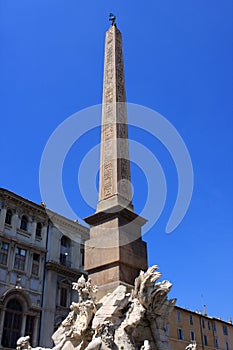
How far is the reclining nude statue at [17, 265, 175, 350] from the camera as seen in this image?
8133 millimetres

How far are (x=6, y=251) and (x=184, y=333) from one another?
1566 cm

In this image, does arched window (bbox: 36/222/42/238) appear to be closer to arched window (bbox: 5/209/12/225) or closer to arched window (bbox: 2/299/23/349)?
Result: arched window (bbox: 5/209/12/225)

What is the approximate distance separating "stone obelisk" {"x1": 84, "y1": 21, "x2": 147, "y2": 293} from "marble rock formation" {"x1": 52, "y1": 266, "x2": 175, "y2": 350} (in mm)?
521

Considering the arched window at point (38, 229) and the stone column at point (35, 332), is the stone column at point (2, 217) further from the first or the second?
the stone column at point (35, 332)

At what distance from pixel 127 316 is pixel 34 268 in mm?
15032

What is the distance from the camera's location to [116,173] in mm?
11133

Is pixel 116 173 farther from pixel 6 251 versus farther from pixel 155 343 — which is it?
pixel 6 251

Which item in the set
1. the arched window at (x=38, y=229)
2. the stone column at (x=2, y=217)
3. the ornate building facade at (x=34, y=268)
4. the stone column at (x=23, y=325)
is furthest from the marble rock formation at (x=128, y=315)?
the arched window at (x=38, y=229)

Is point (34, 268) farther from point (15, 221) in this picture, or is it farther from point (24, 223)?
point (15, 221)

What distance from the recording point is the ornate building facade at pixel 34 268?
20406 millimetres

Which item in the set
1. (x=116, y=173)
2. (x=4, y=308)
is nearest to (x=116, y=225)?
(x=116, y=173)

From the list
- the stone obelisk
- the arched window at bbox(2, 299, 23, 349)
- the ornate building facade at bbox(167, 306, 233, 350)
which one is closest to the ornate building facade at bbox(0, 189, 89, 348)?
the arched window at bbox(2, 299, 23, 349)

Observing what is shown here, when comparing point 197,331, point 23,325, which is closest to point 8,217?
point 23,325

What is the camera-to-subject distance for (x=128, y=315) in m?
8.41
